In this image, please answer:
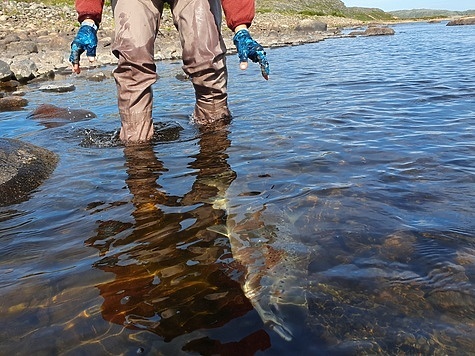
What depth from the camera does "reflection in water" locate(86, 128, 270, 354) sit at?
1698 mm

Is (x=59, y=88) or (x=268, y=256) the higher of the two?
(x=59, y=88)

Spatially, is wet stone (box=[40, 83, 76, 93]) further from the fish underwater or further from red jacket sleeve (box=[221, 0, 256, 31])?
the fish underwater

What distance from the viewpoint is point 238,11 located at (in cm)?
407

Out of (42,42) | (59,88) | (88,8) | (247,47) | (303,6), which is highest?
(303,6)

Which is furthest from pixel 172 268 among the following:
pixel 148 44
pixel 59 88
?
pixel 59 88

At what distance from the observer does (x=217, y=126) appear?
4797mm

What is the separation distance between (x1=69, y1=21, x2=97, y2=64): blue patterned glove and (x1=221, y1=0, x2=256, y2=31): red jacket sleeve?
4.18 ft

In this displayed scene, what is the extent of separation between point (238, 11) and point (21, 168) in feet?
7.80

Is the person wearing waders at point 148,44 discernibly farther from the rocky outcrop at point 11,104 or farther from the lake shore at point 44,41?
the lake shore at point 44,41

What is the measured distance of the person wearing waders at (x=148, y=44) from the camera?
389cm

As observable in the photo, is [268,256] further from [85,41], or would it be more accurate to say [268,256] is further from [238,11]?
[85,41]

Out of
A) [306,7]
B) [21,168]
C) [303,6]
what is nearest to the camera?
[21,168]

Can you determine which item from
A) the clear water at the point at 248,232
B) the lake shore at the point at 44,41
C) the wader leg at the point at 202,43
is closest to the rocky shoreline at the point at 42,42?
the lake shore at the point at 44,41

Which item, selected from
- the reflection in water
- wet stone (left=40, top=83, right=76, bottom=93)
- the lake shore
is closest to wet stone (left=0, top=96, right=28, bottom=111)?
wet stone (left=40, top=83, right=76, bottom=93)
